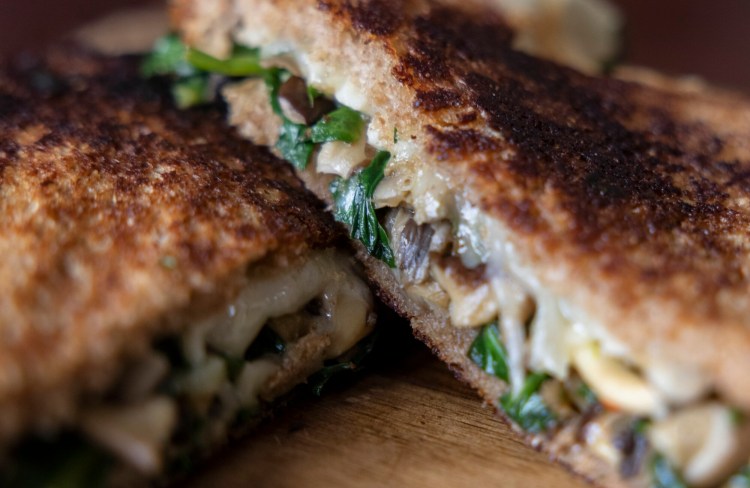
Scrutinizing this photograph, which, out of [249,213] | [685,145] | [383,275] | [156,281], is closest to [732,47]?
[685,145]

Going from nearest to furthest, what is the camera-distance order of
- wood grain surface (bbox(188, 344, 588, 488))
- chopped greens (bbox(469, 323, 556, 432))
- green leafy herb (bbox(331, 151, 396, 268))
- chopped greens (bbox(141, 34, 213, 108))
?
wood grain surface (bbox(188, 344, 588, 488)) → chopped greens (bbox(469, 323, 556, 432)) → green leafy herb (bbox(331, 151, 396, 268)) → chopped greens (bbox(141, 34, 213, 108))

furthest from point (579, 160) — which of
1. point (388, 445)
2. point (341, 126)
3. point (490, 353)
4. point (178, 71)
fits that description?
point (178, 71)

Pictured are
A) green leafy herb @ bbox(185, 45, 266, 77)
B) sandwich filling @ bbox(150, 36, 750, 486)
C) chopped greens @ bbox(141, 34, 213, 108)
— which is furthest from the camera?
chopped greens @ bbox(141, 34, 213, 108)

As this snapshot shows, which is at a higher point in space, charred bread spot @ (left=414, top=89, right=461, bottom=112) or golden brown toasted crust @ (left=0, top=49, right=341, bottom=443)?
charred bread spot @ (left=414, top=89, right=461, bottom=112)

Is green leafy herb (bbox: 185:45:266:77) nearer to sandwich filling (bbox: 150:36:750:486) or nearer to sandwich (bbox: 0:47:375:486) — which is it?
sandwich filling (bbox: 150:36:750:486)

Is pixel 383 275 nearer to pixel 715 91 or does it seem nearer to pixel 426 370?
pixel 426 370

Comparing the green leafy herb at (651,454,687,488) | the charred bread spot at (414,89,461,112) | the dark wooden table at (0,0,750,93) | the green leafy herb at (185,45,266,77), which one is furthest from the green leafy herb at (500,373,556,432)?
the dark wooden table at (0,0,750,93)

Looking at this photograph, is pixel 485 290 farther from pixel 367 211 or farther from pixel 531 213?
pixel 367 211
